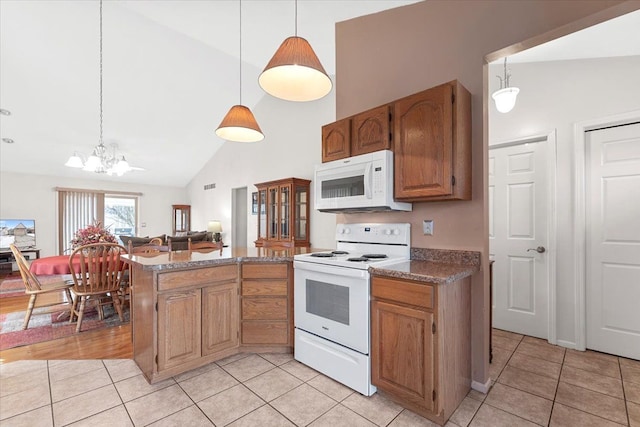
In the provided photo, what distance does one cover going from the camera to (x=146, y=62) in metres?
4.52

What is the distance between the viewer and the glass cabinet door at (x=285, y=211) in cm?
492

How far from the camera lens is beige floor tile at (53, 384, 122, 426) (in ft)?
5.59

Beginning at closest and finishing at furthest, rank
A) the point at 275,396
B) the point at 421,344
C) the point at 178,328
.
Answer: the point at 421,344 → the point at 275,396 → the point at 178,328

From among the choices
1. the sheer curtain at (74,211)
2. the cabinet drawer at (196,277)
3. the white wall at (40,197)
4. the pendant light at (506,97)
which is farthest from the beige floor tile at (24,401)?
the white wall at (40,197)

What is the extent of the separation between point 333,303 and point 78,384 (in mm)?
1878

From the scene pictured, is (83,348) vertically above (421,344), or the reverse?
(421,344)

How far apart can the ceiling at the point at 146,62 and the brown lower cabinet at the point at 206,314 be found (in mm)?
2530

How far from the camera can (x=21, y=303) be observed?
4070mm

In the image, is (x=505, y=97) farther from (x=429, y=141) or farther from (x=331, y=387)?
(x=331, y=387)

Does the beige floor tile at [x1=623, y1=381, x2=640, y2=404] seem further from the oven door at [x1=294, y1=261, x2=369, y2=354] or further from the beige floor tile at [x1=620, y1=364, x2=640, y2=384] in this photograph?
the oven door at [x1=294, y1=261, x2=369, y2=354]

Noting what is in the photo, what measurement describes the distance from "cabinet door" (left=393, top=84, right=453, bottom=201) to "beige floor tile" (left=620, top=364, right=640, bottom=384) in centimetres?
191

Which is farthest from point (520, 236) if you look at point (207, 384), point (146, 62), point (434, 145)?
point (146, 62)

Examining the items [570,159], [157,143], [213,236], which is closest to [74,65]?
[157,143]

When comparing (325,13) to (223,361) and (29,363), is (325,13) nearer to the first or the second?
(223,361)
